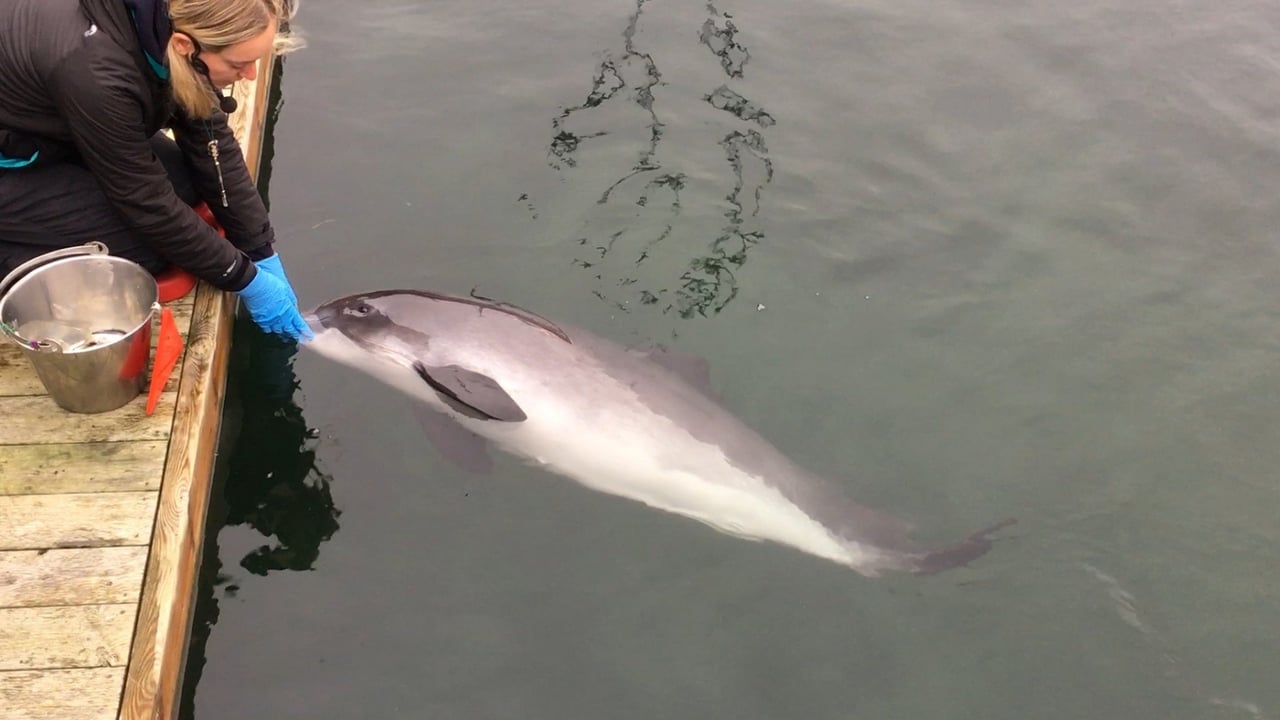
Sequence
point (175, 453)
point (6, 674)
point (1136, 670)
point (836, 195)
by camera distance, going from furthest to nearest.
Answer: point (836, 195)
point (1136, 670)
point (175, 453)
point (6, 674)

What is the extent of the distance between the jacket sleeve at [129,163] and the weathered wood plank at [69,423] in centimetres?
87

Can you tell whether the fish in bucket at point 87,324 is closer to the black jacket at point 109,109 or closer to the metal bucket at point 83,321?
the metal bucket at point 83,321

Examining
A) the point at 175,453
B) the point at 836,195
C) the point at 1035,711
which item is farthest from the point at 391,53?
the point at 1035,711

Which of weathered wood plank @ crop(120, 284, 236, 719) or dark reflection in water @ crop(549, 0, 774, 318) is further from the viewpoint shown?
dark reflection in water @ crop(549, 0, 774, 318)

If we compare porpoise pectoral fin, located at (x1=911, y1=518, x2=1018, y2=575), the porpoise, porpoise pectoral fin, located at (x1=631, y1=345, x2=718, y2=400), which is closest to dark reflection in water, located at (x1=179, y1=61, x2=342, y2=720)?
the porpoise

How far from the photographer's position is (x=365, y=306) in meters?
6.98

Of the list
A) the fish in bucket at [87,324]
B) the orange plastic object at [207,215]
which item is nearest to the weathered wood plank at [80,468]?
the fish in bucket at [87,324]

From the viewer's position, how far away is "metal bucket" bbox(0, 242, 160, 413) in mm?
5223

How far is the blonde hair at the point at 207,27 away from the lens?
4957 millimetres

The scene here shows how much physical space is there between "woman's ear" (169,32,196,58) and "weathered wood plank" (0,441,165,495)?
1.96 m

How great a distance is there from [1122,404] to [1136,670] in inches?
83.5

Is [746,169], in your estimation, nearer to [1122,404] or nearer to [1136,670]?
[1122,404]

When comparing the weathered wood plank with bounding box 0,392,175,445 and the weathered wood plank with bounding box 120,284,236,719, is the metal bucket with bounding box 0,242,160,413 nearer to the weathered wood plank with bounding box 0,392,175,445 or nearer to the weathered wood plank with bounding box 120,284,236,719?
the weathered wood plank with bounding box 0,392,175,445

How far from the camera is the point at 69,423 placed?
5504mm
